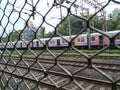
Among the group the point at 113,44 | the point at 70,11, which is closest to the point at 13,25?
the point at 70,11

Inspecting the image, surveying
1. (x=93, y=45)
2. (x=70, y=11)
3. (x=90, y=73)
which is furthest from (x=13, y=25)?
(x=93, y=45)

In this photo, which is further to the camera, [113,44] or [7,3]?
[7,3]

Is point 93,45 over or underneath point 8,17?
underneath

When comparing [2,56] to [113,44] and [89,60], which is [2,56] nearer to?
[89,60]

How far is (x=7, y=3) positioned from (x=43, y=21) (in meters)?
0.50

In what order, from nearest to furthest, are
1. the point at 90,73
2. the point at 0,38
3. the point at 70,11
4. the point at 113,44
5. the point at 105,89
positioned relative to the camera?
the point at 113,44 → the point at 70,11 → the point at 0,38 → the point at 105,89 → the point at 90,73

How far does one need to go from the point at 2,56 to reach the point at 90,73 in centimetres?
553

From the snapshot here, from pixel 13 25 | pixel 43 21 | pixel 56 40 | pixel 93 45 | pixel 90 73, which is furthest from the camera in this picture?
pixel 56 40

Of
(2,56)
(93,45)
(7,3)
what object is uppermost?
(7,3)

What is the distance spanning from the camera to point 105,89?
485cm

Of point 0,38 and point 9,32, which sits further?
point 0,38

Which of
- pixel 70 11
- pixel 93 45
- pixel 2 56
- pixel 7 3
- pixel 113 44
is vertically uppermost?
pixel 7 3

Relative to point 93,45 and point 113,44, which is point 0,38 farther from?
point 93,45

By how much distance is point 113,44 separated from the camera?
0.56 meters
